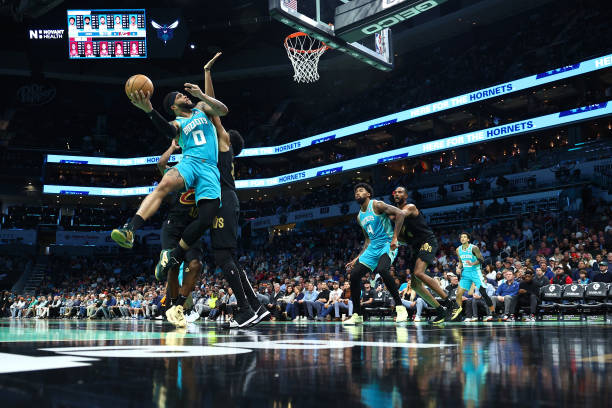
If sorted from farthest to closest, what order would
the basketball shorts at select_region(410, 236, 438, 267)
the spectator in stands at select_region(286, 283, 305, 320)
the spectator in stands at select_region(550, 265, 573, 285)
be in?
1. the spectator in stands at select_region(286, 283, 305, 320)
2. the spectator in stands at select_region(550, 265, 573, 285)
3. the basketball shorts at select_region(410, 236, 438, 267)

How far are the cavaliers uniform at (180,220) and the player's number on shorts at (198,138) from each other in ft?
3.88

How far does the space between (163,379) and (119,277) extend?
31987 mm

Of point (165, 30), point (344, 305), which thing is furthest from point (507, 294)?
point (165, 30)

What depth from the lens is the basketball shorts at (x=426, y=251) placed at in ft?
23.8

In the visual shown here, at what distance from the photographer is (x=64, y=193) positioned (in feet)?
125

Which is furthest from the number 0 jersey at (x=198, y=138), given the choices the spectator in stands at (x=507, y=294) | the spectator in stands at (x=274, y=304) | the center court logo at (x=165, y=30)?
the center court logo at (x=165, y=30)

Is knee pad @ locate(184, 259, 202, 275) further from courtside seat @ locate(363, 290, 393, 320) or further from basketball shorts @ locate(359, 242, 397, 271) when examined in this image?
courtside seat @ locate(363, 290, 393, 320)

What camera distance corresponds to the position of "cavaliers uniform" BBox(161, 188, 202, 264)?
19.0ft

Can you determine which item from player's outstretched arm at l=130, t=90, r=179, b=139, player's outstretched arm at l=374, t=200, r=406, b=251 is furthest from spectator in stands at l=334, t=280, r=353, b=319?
player's outstretched arm at l=130, t=90, r=179, b=139

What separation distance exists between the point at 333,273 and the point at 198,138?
1697 cm

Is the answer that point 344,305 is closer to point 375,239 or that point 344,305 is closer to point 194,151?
point 375,239

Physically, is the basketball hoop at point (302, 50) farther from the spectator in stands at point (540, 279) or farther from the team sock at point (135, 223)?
the team sock at point (135, 223)

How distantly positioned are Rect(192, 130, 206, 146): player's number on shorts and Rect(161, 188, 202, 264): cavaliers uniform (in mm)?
1182

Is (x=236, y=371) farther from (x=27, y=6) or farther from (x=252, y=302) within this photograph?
(x=27, y=6)
